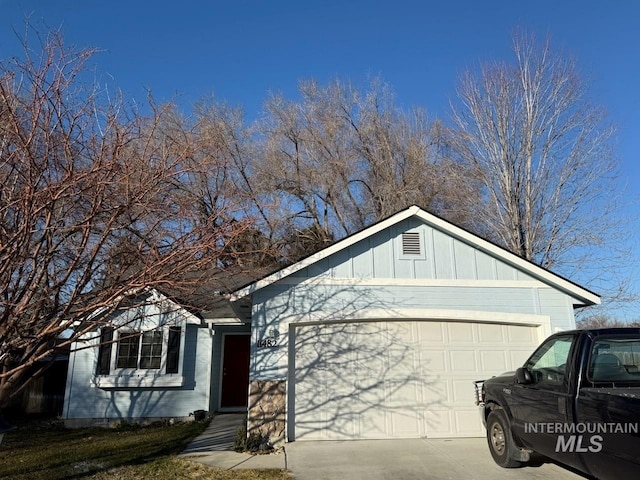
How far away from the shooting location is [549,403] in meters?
5.03

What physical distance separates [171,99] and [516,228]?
13884 mm

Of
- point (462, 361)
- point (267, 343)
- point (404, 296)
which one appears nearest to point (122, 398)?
point (267, 343)

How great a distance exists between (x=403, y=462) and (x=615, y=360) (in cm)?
349

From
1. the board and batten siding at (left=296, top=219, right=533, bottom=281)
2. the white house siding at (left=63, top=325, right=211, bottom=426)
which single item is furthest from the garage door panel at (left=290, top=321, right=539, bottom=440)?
the white house siding at (left=63, top=325, right=211, bottom=426)

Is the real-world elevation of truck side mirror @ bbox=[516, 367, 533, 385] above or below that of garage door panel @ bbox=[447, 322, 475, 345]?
below

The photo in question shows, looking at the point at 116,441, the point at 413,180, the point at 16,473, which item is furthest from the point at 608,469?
the point at 413,180

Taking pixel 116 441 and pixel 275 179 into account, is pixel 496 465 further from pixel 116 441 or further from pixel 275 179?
pixel 275 179

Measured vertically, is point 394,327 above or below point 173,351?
above

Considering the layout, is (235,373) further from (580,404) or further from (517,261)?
(580,404)

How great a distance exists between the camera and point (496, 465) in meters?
6.51

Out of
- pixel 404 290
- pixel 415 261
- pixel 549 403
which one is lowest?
pixel 549 403

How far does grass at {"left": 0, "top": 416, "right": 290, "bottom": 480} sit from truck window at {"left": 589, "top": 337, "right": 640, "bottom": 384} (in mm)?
4143

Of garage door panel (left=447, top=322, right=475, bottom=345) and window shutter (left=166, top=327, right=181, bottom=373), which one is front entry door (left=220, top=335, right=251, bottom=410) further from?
garage door panel (left=447, top=322, right=475, bottom=345)
